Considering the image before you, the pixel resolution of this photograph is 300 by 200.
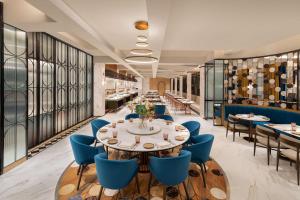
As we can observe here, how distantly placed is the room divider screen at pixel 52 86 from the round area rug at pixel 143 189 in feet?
6.89

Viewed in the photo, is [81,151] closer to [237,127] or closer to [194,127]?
[194,127]

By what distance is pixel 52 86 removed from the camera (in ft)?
16.5

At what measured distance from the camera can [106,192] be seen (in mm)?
2592

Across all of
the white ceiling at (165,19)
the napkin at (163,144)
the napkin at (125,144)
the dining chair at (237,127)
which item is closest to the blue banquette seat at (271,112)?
the dining chair at (237,127)

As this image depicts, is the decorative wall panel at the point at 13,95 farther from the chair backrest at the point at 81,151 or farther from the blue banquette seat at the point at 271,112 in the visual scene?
the blue banquette seat at the point at 271,112

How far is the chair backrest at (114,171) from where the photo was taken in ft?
6.63

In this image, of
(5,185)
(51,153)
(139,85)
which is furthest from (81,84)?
(139,85)

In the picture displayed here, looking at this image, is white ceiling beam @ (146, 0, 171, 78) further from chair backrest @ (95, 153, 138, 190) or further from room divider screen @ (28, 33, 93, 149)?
room divider screen @ (28, 33, 93, 149)

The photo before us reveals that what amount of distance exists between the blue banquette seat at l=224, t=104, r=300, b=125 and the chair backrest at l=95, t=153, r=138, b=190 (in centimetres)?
483

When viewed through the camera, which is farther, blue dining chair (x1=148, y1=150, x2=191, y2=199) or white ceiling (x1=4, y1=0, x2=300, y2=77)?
white ceiling (x1=4, y1=0, x2=300, y2=77)

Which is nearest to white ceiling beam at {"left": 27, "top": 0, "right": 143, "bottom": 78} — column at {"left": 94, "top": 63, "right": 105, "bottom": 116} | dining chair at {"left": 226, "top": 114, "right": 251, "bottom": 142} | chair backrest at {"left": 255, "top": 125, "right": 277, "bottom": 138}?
column at {"left": 94, "top": 63, "right": 105, "bottom": 116}

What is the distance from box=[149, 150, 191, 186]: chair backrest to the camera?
82.8 inches

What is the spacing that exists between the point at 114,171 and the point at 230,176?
7.44ft

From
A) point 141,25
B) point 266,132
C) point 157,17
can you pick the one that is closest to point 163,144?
point 157,17
